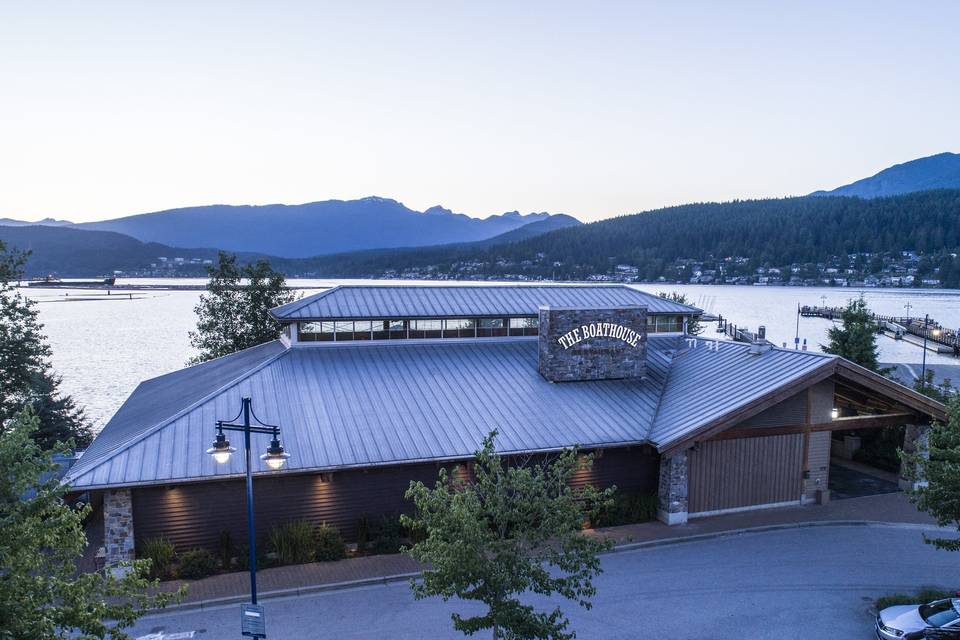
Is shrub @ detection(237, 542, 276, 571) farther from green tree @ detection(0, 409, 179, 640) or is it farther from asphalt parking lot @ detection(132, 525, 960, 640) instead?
green tree @ detection(0, 409, 179, 640)

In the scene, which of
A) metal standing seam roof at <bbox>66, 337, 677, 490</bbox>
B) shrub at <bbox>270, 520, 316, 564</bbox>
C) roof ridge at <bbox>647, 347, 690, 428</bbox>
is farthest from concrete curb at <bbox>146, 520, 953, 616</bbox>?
roof ridge at <bbox>647, 347, 690, 428</bbox>

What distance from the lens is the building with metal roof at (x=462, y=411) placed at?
17875 millimetres

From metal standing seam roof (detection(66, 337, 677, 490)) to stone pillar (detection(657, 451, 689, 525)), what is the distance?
4.41 feet

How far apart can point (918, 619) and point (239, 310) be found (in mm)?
41159

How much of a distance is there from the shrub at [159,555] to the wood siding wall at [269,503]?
392mm

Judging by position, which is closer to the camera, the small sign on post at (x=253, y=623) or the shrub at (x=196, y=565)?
the small sign on post at (x=253, y=623)

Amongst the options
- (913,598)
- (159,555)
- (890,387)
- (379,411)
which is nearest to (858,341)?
(890,387)

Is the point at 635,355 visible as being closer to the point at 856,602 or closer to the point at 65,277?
the point at 856,602

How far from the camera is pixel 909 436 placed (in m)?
23.5

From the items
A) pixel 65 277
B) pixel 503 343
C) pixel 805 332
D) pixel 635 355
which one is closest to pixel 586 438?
pixel 635 355

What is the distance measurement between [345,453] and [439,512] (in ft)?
24.9

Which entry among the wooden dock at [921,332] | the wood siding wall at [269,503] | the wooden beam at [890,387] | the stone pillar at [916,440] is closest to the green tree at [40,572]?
the wood siding wall at [269,503]

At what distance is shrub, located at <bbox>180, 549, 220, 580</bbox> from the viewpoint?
17.0 meters

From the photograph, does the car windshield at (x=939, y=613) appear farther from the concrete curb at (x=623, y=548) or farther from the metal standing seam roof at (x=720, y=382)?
the metal standing seam roof at (x=720, y=382)
